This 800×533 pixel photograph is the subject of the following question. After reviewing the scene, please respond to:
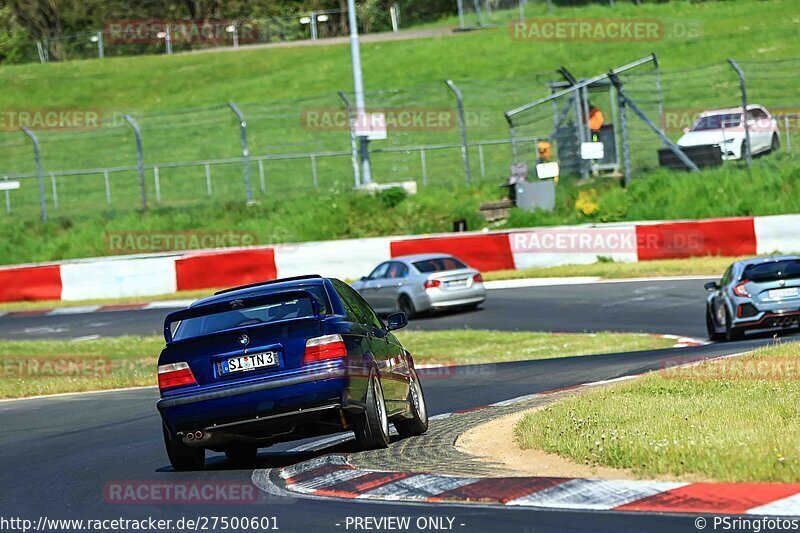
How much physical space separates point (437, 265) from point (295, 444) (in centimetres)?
1435

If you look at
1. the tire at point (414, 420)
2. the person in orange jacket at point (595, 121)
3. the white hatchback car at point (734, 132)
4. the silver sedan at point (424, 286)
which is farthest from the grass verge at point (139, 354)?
the white hatchback car at point (734, 132)

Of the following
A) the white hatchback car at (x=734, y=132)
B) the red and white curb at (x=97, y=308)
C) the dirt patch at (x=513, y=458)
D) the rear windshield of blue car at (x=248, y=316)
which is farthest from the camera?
the white hatchback car at (x=734, y=132)

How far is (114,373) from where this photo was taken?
19250 mm

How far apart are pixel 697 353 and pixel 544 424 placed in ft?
23.4

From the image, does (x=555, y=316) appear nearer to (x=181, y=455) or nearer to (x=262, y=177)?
(x=181, y=455)

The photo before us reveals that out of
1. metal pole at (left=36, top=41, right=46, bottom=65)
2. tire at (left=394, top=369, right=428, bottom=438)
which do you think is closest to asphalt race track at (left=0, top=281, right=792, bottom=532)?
tire at (left=394, top=369, right=428, bottom=438)

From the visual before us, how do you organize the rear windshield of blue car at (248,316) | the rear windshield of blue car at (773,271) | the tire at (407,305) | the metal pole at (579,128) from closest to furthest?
the rear windshield of blue car at (248,316)
the rear windshield of blue car at (773,271)
the tire at (407,305)
the metal pole at (579,128)

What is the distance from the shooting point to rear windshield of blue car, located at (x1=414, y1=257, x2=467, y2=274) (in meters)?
25.9

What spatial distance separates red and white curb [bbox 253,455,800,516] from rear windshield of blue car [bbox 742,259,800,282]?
1137 centimetres

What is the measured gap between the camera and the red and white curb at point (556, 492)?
684 cm

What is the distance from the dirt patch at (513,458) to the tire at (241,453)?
181cm

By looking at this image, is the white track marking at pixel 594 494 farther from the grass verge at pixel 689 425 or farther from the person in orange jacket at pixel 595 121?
the person in orange jacket at pixel 595 121

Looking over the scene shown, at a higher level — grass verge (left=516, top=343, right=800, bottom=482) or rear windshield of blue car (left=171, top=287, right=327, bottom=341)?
rear windshield of blue car (left=171, top=287, right=327, bottom=341)

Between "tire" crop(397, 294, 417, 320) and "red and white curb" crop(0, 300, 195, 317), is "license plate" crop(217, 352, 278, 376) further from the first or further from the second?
"red and white curb" crop(0, 300, 195, 317)
